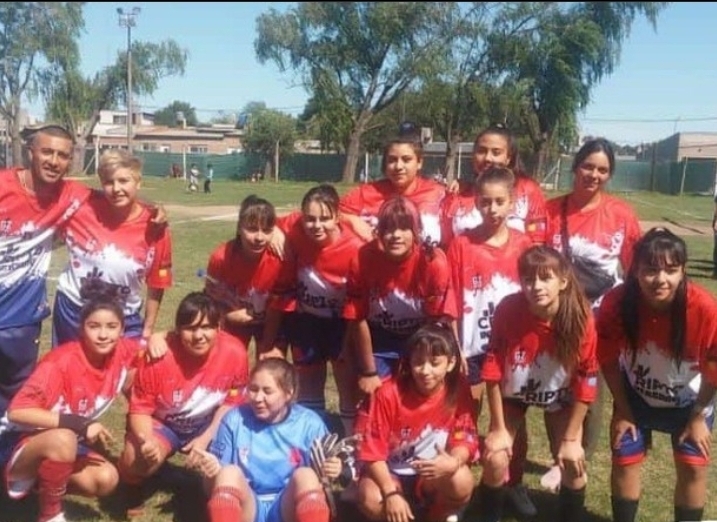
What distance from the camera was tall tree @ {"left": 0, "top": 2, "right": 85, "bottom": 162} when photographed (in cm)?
361

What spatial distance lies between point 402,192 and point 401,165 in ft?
0.54

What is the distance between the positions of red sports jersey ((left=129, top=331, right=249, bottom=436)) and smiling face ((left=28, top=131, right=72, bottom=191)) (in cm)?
92

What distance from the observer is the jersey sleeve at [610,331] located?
3590mm

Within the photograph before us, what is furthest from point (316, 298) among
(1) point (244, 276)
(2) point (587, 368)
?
(2) point (587, 368)

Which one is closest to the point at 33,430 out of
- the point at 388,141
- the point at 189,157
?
the point at 388,141

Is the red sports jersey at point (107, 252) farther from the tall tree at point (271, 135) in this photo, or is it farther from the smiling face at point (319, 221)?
the tall tree at point (271, 135)

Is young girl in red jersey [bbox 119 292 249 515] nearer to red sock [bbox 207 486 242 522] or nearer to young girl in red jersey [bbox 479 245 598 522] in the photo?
red sock [bbox 207 486 242 522]

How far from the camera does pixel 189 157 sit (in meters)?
42.6

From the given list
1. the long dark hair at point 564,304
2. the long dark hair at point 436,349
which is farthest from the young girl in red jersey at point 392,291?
the long dark hair at point 564,304

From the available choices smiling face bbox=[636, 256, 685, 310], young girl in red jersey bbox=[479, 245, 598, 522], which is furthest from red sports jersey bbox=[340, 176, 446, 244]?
smiling face bbox=[636, 256, 685, 310]

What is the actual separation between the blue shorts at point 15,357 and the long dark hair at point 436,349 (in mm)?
1859

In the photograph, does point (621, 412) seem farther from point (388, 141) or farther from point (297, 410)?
point (388, 141)

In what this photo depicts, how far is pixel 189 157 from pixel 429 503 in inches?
1592

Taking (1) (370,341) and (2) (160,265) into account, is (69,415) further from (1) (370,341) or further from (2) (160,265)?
(1) (370,341)
